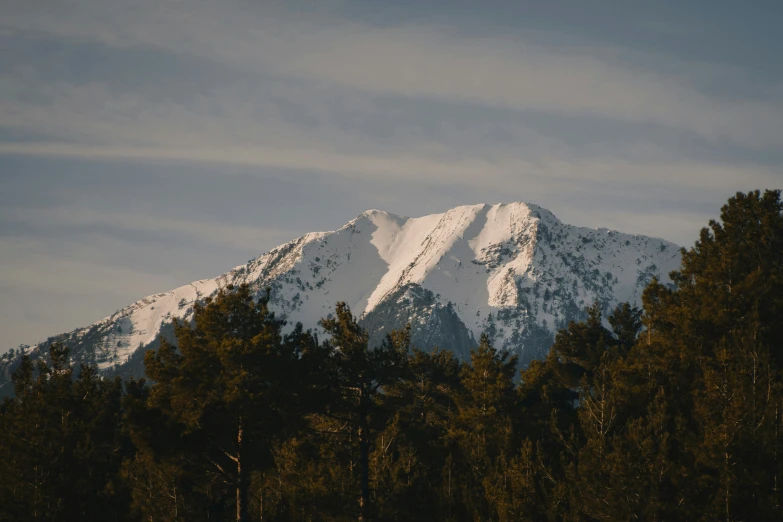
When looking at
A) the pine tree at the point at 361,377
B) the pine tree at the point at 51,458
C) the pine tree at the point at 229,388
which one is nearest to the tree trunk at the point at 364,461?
the pine tree at the point at 361,377

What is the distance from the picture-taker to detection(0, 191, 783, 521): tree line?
3180 cm

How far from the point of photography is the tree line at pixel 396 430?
31797mm

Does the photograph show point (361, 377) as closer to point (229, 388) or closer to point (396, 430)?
point (396, 430)

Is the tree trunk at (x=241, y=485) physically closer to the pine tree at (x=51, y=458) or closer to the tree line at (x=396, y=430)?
the tree line at (x=396, y=430)

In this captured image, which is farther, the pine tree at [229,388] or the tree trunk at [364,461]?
the tree trunk at [364,461]

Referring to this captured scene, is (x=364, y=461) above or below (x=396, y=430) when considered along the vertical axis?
below

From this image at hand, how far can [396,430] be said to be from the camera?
4512 cm

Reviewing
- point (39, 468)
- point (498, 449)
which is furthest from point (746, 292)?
point (39, 468)

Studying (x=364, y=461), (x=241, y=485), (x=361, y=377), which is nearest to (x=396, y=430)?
(x=364, y=461)

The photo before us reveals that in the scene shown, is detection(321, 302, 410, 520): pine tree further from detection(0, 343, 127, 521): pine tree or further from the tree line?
detection(0, 343, 127, 521): pine tree

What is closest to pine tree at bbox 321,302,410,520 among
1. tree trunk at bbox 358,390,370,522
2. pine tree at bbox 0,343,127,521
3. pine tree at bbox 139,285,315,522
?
tree trunk at bbox 358,390,370,522

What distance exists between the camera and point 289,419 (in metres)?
37.5

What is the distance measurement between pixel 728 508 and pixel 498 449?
52.7 ft

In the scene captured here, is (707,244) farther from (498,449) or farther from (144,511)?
(144,511)
